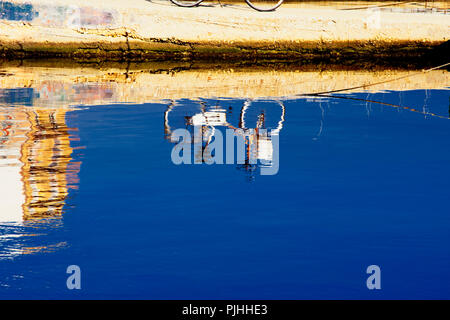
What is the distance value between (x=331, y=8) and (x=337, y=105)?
8832mm

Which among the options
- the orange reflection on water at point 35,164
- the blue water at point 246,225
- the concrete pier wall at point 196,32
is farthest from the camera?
the concrete pier wall at point 196,32

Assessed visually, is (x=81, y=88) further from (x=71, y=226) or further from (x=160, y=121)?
(x=71, y=226)

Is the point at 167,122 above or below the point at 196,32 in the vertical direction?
below

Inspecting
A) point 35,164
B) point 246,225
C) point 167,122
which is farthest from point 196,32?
point 246,225

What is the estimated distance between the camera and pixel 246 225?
228 inches

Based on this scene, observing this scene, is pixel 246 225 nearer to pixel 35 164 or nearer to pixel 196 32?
pixel 35 164

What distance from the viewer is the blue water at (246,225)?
4.79 meters

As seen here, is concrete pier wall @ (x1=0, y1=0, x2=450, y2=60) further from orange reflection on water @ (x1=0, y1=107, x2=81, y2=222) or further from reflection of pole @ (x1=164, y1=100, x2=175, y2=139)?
orange reflection on water @ (x1=0, y1=107, x2=81, y2=222)

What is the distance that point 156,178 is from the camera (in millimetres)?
7039

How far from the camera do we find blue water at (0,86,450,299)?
479 centimetres

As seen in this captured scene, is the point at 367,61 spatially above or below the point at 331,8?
below

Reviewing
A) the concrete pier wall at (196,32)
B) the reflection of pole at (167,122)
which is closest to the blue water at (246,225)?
the reflection of pole at (167,122)

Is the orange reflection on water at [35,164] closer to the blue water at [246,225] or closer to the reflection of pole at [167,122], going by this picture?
the blue water at [246,225]
